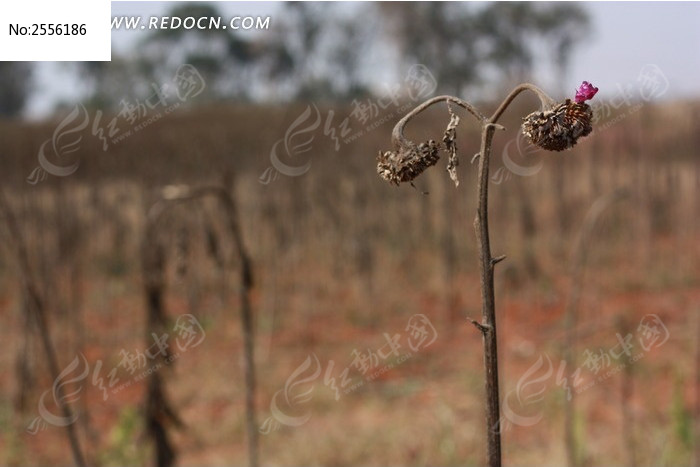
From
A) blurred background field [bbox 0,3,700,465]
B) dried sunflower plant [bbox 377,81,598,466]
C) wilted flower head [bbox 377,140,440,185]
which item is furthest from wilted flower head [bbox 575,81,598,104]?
blurred background field [bbox 0,3,700,465]

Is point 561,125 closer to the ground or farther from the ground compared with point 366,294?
farther from the ground

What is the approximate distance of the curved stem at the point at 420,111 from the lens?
0.50 metres

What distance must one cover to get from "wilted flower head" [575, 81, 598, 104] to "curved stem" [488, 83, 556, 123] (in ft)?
0.08

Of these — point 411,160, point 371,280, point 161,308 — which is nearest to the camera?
point 411,160

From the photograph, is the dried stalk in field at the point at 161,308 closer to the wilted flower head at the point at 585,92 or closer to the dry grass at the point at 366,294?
the dry grass at the point at 366,294

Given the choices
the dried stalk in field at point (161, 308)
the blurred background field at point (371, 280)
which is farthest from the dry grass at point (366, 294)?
the dried stalk in field at point (161, 308)

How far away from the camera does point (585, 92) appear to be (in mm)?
525

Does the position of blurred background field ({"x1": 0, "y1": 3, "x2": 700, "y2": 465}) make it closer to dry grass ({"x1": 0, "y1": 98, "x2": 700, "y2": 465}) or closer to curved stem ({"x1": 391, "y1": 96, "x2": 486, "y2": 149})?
dry grass ({"x1": 0, "y1": 98, "x2": 700, "y2": 465})

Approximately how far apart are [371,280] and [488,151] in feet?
24.7

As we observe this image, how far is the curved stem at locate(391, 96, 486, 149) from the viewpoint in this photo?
496mm

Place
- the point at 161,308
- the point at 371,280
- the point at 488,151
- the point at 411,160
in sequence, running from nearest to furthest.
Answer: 1. the point at 488,151
2. the point at 411,160
3. the point at 161,308
4. the point at 371,280

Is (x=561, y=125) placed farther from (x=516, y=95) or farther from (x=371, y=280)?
(x=371, y=280)

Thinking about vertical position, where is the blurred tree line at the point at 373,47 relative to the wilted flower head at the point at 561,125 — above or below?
above

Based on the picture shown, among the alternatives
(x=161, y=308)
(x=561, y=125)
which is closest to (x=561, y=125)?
(x=561, y=125)
